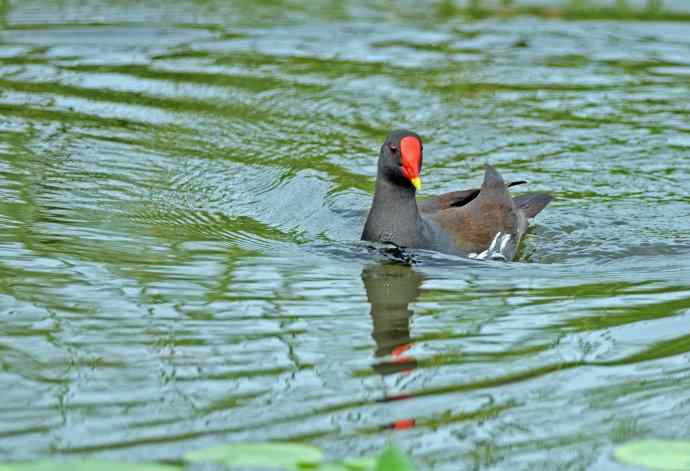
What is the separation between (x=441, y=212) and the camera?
23.5 feet

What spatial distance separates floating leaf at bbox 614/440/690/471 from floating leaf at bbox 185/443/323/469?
86 centimetres

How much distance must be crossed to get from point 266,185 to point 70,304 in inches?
113

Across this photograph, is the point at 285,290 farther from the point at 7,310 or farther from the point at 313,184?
the point at 313,184

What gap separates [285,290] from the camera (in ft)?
18.2

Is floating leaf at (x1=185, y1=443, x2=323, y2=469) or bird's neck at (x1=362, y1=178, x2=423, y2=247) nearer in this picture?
floating leaf at (x1=185, y1=443, x2=323, y2=469)

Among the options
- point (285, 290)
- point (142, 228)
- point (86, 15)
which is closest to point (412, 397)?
point (285, 290)

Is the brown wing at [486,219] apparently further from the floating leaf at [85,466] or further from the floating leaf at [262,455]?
the floating leaf at [85,466]

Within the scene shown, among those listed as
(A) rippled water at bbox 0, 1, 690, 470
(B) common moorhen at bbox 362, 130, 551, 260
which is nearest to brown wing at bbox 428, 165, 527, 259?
(B) common moorhen at bbox 362, 130, 551, 260

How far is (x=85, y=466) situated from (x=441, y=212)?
160 inches

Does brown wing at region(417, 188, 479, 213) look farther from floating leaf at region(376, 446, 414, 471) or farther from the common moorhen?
floating leaf at region(376, 446, 414, 471)

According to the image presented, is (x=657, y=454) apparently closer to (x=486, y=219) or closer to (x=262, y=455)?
(x=262, y=455)

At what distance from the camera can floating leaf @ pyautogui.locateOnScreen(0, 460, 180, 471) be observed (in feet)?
11.0

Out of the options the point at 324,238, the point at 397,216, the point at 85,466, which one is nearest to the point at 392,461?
the point at 85,466

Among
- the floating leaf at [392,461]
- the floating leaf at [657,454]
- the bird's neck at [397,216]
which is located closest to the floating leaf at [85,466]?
the floating leaf at [392,461]
